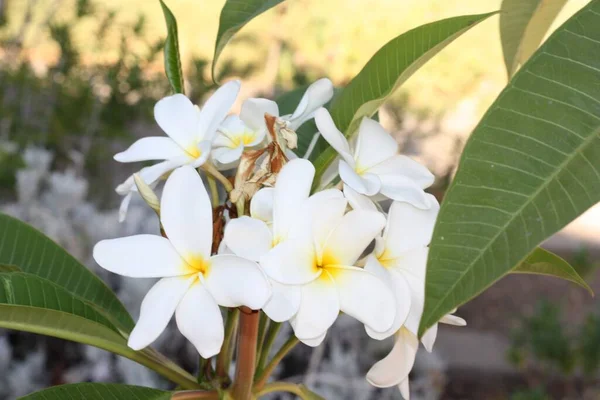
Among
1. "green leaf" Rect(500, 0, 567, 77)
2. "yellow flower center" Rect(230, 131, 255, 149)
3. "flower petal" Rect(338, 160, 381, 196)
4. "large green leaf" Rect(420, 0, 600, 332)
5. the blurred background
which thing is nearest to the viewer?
"large green leaf" Rect(420, 0, 600, 332)

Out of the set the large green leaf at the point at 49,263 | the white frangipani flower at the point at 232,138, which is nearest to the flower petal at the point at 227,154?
the white frangipani flower at the point at 232,138

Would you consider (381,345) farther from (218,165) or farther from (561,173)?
(561,173)

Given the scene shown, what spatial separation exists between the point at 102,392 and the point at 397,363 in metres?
0.23

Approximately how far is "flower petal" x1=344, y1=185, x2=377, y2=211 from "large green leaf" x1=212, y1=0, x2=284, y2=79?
0.61 ft

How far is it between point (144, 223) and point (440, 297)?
1.46 metres

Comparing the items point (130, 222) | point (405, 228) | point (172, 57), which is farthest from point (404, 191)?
point (130, 222)

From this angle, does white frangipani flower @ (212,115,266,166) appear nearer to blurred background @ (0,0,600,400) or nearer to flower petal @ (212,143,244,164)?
flower petal @ (212,143,244,164)

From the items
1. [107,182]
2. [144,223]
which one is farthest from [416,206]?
[107,182]

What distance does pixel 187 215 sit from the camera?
1.57 feet

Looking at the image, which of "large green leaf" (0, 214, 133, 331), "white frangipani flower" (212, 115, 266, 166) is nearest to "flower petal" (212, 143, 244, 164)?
"white frangipani flower" (212, 115, 266, 166)

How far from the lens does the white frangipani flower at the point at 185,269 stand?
1.48 ft

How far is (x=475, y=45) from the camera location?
4809 millimetres

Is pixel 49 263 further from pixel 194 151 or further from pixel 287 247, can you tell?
pixel 287 247

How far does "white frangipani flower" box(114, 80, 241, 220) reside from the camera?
55cm
